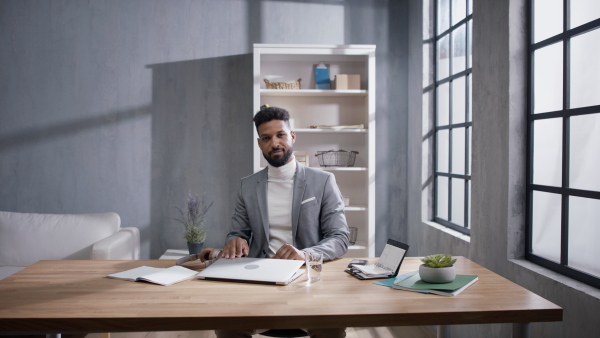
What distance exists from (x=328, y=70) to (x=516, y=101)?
5.80 feet

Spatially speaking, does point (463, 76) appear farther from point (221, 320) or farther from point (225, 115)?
point (221, 320)

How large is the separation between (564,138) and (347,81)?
1.86 m

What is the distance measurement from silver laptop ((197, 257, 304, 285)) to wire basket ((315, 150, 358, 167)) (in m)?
1.94

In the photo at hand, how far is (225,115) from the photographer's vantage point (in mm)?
3963

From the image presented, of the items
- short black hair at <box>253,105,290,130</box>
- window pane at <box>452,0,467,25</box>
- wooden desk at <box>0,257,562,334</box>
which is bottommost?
wooden desk at <box>0,257,562,334</box>

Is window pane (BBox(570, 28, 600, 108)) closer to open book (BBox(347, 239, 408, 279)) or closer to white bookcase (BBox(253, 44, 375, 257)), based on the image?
open book (BBox(347, 239, 408, 279))

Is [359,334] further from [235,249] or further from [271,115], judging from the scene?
[271,115]

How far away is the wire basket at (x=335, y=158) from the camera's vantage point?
147 inches

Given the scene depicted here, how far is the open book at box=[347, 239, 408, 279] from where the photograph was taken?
5.75 feet

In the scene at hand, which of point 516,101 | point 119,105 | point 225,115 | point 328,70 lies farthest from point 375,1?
point 119,105

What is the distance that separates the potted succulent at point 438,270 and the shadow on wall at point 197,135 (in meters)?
2.47

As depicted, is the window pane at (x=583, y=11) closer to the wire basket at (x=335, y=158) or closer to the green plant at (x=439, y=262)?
the green plant at (x=439, y=262)

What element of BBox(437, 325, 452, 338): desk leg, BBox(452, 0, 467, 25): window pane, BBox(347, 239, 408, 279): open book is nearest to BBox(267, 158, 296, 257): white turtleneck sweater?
BBox(347, 239, 408, 279): open book

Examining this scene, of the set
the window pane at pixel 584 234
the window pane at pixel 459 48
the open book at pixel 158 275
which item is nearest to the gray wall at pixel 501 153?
the window pane at pixel 584 234
